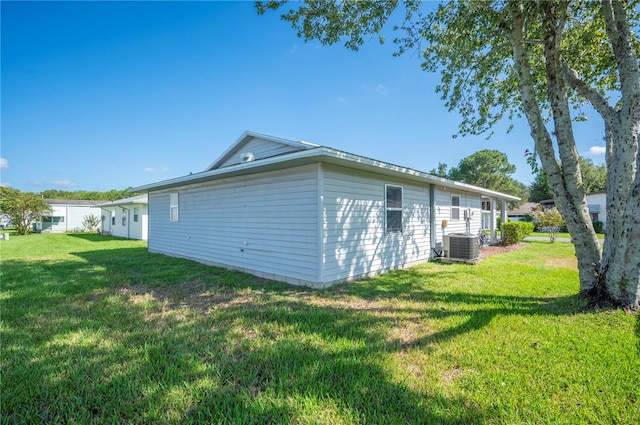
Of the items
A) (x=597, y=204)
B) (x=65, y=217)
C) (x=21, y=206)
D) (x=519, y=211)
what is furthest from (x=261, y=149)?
(x=519, y=211)

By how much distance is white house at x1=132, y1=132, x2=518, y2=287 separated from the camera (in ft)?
19.1

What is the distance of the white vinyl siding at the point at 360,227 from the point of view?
5883 millimetres

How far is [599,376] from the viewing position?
2.56 meters

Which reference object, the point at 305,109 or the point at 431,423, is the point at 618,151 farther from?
the point at 305,109

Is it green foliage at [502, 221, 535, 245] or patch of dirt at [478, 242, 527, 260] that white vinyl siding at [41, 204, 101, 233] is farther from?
green foliage at [502, 221, 535, 245]

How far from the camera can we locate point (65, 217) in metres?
28.5

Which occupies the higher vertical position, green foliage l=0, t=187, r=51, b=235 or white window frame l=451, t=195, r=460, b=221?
green foliage l=0, t=187, r=51, b=235

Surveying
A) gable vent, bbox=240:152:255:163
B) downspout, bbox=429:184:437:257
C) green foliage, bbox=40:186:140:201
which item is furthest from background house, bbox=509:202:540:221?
green foliage, bbox=40:186:140:201

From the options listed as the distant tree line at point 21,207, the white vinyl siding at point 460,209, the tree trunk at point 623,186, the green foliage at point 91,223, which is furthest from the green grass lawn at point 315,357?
the green foliage at point 91,223

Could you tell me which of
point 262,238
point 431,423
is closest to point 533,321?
point 431,423

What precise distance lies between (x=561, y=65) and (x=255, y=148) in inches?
296

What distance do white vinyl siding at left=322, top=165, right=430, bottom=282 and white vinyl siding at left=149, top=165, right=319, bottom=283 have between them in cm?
38

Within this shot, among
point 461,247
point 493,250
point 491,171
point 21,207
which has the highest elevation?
point 491,171

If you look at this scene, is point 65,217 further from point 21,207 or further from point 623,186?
point 623,186
